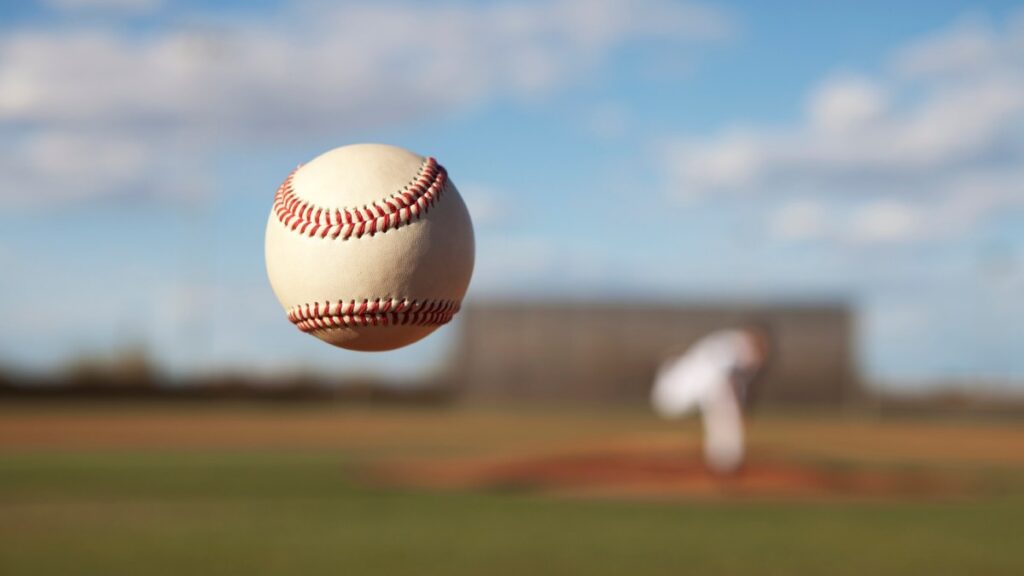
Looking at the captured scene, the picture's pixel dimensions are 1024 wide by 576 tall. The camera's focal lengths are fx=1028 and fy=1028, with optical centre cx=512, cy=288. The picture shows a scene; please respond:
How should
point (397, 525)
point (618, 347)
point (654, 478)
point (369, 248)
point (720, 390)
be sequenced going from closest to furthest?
point (369, 248)
point (397, 525)
point (720, 390)
point (654, 478)
point (618, 347)

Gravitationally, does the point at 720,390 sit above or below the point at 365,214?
above

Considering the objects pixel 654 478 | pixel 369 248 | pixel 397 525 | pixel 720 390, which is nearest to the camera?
pixel 369 248

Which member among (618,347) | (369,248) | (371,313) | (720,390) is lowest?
(371,313)

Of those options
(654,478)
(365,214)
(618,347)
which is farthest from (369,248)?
(618,347)

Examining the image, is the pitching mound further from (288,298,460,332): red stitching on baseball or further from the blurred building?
the blurred building

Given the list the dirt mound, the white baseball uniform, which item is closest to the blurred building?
the dirt mound

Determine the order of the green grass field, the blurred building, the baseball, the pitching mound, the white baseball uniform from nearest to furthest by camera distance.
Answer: the baseball
the green grass field
the pitching mound
the white baseball uniform
the blurred building

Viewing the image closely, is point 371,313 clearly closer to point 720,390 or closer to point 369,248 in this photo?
point 369,248

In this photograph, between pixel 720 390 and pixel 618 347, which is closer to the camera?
pixel 720 390
